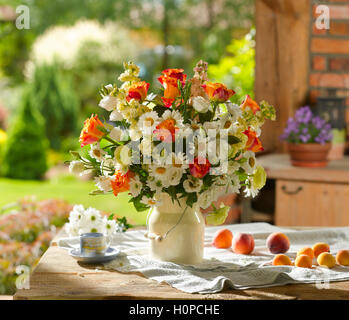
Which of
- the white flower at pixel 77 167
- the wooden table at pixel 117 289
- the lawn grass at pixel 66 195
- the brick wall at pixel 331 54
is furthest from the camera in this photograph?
the lawn grass at pixel 66 195

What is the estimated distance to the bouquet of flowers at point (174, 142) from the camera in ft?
4.39

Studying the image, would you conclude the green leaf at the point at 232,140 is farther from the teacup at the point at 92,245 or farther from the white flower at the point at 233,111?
the teacup at the point at 92,245

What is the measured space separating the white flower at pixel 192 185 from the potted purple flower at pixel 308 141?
61.7 inches

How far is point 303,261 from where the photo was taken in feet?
4.77

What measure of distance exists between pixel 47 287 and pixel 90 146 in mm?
356

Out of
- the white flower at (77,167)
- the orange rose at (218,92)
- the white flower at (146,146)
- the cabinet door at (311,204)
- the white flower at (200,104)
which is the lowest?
the cabinet door at (311,204)

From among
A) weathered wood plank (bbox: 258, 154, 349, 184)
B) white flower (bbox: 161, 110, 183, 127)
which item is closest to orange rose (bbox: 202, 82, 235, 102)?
white flower (bbox: 161, 110, 183, 127)

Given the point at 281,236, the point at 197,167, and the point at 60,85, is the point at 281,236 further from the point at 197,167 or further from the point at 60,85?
the point at 60,85

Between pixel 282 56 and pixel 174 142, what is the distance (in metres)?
2.06

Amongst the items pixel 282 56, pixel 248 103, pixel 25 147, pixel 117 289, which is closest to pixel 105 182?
pixel 117 289

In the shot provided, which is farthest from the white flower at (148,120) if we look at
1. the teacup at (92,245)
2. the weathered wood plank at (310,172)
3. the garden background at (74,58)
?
the garden background at (74,58)

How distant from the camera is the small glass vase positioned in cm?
146

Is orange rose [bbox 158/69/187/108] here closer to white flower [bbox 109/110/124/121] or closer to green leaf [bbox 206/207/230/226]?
white flower [bbox 109/110/124/121]
